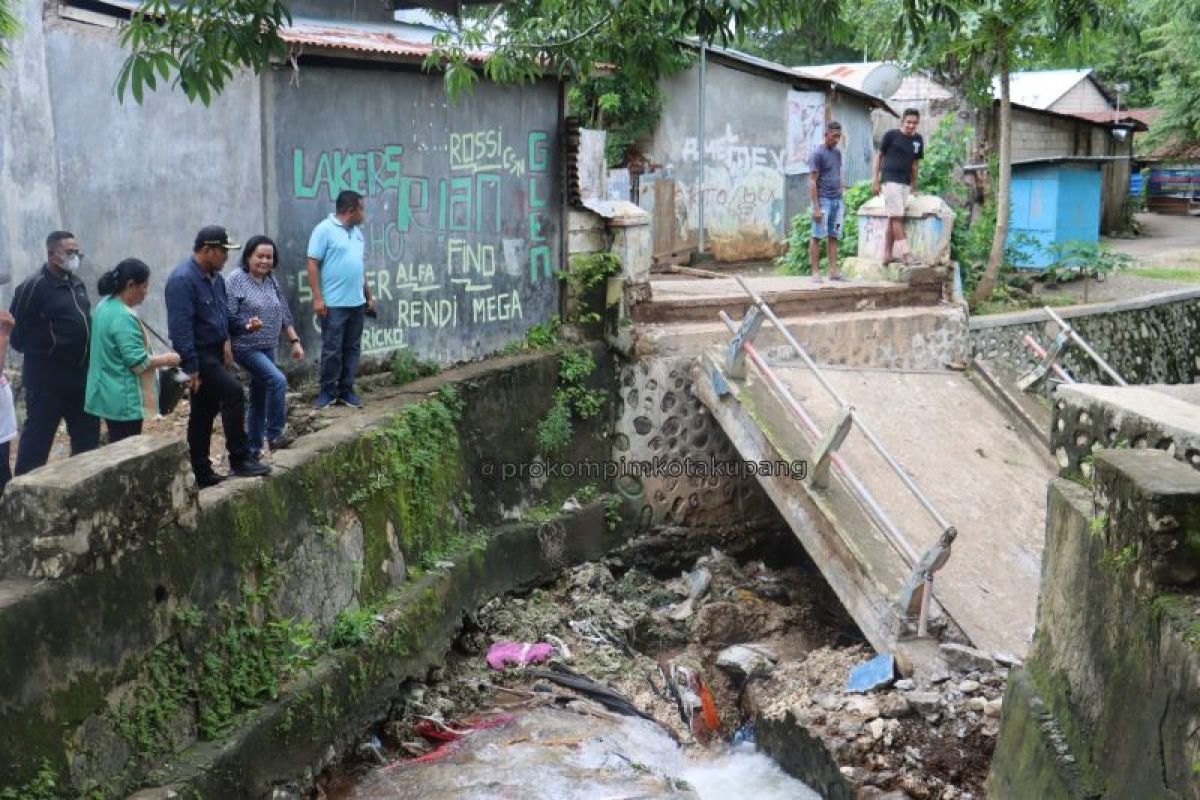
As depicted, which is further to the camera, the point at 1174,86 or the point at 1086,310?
the point at 1174,86

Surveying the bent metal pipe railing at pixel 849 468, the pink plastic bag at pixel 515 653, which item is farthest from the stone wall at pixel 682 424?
the pink plastic bag at pixel 515 653

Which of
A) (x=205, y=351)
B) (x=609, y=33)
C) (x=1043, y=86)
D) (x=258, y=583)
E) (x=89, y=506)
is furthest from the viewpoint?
(x=1043, y=86)

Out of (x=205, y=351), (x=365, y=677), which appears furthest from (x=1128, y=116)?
(x=205, y=351)

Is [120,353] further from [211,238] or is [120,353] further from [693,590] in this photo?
[693,590]

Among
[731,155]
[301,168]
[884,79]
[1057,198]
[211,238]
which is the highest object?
[884,79]

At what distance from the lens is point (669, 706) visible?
827 centimetres

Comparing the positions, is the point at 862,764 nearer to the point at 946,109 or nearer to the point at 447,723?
the point at 447,723

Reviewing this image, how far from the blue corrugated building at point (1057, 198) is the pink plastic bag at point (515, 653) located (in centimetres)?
1354

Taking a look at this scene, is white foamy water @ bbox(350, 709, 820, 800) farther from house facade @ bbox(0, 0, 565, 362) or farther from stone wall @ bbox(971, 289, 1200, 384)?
stone wall @ bbox(971, 289, 1200, 384)

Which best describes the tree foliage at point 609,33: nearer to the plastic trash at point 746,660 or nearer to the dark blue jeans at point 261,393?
the dark blue jeans at point 261,393

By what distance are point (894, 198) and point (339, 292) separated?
6353 millimetres

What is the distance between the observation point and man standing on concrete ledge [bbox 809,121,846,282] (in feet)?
39.2

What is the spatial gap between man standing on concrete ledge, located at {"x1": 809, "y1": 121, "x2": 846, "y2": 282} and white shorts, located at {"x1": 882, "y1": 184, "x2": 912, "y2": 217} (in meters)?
0.48

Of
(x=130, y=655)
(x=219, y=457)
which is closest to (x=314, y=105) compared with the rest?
(x=219, y=457)
